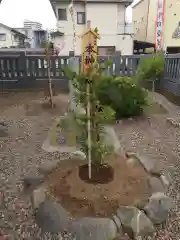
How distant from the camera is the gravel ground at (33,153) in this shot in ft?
7.51

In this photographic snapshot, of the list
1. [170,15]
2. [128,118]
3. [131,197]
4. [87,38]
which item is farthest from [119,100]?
[170,15]

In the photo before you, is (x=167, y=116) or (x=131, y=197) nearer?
(x=131, y=197)

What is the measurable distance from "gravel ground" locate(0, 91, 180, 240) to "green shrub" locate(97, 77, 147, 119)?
11.3 inches

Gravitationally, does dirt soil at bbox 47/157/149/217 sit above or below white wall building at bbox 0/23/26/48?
below

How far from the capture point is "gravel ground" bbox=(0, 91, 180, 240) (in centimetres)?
229

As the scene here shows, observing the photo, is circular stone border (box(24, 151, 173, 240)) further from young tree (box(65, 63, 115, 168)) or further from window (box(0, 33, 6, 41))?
window (box(0, 33, 6, 41))

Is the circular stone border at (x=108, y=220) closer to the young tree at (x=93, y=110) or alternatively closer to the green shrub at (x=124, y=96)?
the young tree at (x=93, y=110)

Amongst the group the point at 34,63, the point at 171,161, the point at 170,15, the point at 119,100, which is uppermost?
the point at 170,15

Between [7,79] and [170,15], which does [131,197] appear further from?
[170,15]

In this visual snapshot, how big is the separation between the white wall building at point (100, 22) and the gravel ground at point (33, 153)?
447 inches

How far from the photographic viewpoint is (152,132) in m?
4.86

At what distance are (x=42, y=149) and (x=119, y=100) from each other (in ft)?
7.60

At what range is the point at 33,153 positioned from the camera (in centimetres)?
Answer: 388

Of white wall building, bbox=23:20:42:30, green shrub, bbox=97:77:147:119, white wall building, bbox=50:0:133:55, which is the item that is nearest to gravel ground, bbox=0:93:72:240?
green shrub, bbox=97:77:147:119
